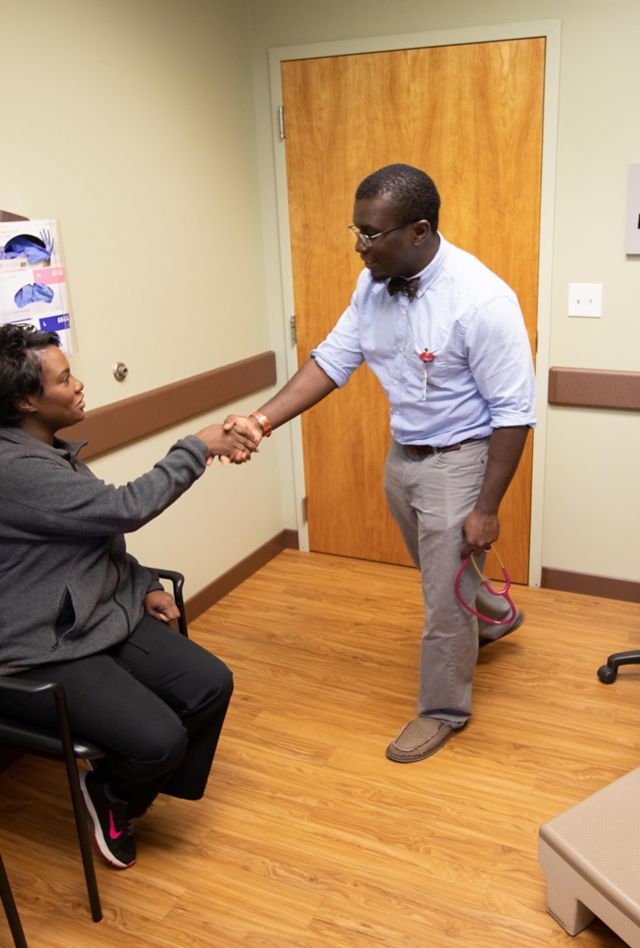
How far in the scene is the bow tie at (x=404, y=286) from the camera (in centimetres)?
234

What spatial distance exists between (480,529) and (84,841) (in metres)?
1.27

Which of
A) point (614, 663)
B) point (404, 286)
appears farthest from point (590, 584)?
point (404, 286)

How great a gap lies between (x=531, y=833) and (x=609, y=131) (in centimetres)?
232

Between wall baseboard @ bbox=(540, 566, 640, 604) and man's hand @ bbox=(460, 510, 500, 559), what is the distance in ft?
4.13

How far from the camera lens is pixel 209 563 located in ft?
11.5

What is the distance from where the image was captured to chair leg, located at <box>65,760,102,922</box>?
1872mm

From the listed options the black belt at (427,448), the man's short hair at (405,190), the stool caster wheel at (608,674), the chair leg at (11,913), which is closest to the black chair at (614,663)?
the stool caster wheel at (608,674)

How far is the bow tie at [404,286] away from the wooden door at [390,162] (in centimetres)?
106

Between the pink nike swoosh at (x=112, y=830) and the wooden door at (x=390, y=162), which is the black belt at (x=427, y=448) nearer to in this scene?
the wooden door at (x=390, y=162)

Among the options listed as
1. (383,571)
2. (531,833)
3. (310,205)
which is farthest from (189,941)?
(310,205)

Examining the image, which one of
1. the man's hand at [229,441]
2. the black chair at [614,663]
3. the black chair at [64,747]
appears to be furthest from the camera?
the black chair at [614,663]

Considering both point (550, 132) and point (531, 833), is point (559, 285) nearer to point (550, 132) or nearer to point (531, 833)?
point (550, 132)

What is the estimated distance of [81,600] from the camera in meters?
1.98

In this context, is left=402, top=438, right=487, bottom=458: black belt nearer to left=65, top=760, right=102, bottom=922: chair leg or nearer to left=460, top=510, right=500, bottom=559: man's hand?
left=460, top=510, right=500, bottom=559: man's hand
